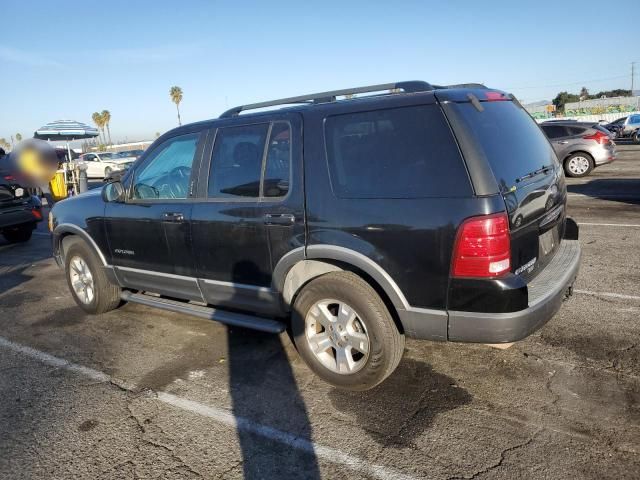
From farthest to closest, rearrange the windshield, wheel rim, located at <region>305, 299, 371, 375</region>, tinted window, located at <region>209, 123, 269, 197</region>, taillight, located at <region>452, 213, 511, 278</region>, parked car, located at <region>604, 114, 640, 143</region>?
the windshield, parked car, located at <region>604, 114, 640, 143</region>, tinted window, located at <region>209, 123, 269, 197</region>, wheel rim, located at <region>305, 299, 371, 375</region>, taillight, located at <region>452, 213, 511, 278</region>

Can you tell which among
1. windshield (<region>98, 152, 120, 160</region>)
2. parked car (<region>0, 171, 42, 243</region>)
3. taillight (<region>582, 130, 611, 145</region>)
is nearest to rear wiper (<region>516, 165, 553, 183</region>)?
parked car (<region>0, 171, 42, 243</region>)

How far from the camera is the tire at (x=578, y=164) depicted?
46.0ft

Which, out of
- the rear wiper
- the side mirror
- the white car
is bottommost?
the rear wiper

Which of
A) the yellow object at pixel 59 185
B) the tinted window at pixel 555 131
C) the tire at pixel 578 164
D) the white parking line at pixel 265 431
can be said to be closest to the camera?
the white parking line at pixel 265 431

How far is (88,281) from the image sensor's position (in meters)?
5.15

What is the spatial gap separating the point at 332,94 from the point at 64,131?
15.5 m

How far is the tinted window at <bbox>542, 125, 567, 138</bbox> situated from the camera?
14.3 meters

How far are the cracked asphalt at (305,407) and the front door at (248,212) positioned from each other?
0.64 meters

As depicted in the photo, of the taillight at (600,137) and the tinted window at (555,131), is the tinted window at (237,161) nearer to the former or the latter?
the tinted window at (555,131)

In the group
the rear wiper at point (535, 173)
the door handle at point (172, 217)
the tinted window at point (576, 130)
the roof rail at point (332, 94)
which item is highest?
the roof rail at point (332, 94)

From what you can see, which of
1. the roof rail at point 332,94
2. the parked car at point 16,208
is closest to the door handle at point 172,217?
the roof rail at point 332,94

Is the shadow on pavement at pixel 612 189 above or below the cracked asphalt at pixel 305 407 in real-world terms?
above

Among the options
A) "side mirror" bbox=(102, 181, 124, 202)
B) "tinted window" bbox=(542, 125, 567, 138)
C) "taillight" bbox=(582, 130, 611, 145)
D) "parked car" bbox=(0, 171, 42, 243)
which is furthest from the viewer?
"tinted window" bbox=(542, 125, 567, 138)

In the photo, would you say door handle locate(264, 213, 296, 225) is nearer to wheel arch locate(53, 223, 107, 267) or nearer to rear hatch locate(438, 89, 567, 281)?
rear hatch locate(438, 89, 567, 281)
